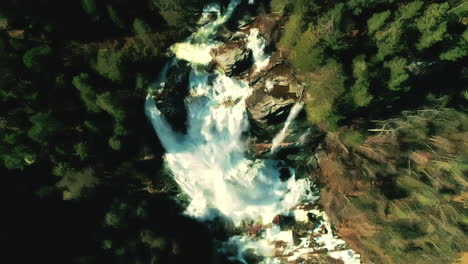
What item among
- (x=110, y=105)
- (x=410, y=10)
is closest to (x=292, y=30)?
(x=410, y=10)

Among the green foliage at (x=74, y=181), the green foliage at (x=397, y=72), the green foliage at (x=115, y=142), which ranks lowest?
the green foliage at (x=74, y=181)

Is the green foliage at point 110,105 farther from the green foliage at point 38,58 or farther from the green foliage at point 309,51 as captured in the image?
the green foliage at point 309,51

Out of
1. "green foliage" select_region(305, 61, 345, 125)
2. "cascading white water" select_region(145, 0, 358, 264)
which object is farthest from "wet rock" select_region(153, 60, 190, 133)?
"green foliage" select_region(305, 61, 345, 125)

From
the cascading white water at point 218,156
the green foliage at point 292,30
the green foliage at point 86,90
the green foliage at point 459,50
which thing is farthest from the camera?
the cascading white water at point 218,156

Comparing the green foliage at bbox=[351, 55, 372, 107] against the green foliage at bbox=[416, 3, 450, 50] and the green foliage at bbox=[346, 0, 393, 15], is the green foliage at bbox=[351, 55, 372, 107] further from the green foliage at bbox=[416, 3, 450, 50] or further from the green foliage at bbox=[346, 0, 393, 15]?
the green foliage at bbox=[416, 3, 450, 50]

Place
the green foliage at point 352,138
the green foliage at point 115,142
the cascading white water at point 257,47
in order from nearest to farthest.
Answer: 1. the green foliage at point 115,142
2. the cascading white water at point 257,47
3. the green foliage at point 352,138

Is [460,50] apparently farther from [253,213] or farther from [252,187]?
[253,213]

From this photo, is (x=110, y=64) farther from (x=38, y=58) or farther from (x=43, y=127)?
(x=43, y=127)

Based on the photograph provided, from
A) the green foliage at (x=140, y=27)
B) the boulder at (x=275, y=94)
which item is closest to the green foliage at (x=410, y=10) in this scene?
the boulder at (x=275, y=94)
